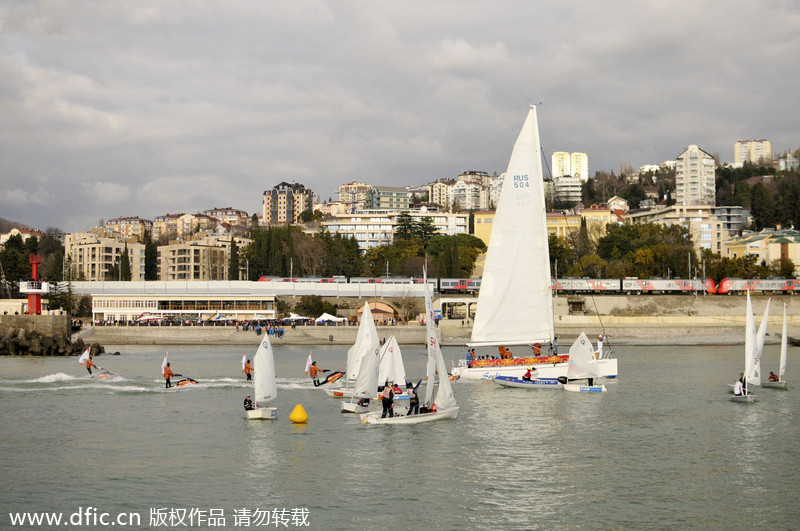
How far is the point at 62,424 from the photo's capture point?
34.4 m

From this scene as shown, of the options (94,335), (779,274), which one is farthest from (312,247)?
(779,274)

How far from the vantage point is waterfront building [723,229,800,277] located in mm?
146500

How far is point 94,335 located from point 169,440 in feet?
214

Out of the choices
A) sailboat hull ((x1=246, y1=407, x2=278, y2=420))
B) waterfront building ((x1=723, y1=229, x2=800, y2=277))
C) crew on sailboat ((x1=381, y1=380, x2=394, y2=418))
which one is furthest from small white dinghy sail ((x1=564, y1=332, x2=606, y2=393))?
waterfront building ((x1=723, y1=229, x2=800, y2=277))

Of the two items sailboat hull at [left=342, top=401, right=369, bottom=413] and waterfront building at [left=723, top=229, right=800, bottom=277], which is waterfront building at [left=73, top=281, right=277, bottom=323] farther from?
waterfront building at [left=723, top=229, right=800, bottom=277]

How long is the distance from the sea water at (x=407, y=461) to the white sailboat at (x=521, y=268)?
305 cm

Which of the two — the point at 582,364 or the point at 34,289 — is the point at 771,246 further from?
the point at 34,289

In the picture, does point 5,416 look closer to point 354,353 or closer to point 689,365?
point 354,353

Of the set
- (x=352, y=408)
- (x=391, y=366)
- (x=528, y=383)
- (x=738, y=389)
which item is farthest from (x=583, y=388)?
(x=352, y=408)

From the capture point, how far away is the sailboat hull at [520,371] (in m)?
45.3

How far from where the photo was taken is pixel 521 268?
44.6 meters

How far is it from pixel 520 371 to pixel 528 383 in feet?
3.32

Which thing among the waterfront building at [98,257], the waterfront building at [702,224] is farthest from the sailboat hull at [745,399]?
the waterfront building at [98,257]

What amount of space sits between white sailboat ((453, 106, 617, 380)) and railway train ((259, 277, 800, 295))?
235 feet
